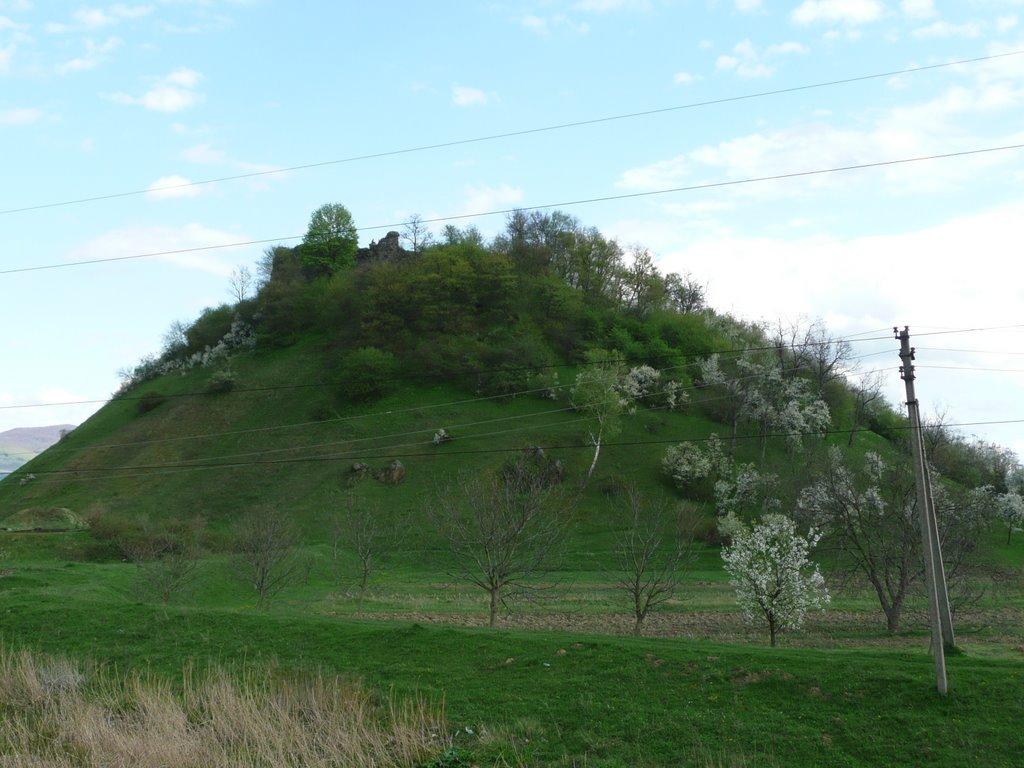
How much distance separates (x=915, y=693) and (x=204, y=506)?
67.9 meters

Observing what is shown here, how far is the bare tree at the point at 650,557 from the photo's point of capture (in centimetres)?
3762

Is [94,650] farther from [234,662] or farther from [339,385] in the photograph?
[339,385]

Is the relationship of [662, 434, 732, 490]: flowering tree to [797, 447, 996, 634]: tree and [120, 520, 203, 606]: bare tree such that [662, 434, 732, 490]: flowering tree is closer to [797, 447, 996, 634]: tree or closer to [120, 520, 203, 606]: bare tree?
[797, 447, 996, 634]: tree

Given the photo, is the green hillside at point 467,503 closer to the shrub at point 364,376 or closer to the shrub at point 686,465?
the shrub at point 364,376

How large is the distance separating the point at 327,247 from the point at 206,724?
122 meters

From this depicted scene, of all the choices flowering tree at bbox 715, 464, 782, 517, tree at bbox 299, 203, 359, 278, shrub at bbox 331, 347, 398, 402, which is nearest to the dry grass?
flowering tree at bbox 715, 464, 782, 517

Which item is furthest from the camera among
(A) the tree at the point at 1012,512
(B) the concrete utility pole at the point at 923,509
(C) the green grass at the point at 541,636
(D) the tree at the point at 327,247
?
(D) the tree at the point at 327,247

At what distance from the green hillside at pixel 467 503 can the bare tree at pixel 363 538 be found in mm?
686

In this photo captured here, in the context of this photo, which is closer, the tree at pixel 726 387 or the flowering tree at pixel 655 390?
the tree at pixel 726 387

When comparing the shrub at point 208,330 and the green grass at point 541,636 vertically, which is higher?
the shrub at point 208,330

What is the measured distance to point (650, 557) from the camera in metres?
38.8

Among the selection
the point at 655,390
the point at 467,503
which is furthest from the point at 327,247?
the point at 467,503

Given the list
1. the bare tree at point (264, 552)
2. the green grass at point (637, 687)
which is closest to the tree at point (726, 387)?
the bare tree at point (264, 552)

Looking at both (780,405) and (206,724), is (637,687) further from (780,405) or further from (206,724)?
(780,405)
